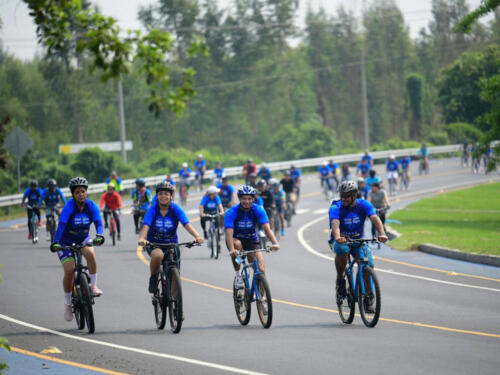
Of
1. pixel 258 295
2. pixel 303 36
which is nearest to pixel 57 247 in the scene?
pixel 258 295

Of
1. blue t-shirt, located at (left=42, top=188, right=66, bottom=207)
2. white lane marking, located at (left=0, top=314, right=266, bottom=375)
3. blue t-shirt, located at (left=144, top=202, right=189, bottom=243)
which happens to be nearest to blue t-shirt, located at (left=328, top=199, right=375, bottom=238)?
blue t-shirt, located at (left=144, top=202, right=189, bottom=243)

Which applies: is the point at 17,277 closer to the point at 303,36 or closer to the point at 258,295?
the point at 258,295

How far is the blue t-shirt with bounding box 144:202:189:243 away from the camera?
12453 mm

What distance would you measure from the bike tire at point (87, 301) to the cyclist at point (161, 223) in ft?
2.76

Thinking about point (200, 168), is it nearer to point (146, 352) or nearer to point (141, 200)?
point (141, 200)

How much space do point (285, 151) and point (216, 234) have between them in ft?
174

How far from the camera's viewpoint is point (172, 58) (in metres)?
93.2

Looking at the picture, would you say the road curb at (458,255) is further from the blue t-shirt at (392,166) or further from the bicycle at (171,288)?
the blue t-shirt at (392,166)

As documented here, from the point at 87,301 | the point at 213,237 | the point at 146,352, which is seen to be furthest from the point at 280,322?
the point at 213,237

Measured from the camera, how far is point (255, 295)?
12570 millimetres

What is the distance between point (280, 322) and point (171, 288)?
1955mm

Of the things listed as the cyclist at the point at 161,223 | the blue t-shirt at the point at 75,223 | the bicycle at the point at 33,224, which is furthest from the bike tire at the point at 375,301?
the bicycle at the point at 33,224

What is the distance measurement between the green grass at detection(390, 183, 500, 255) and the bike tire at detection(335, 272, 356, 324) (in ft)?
29.8

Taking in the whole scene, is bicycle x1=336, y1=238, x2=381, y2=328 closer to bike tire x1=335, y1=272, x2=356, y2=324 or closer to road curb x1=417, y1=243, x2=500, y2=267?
bike tire x1=335, y1=272, x2=356, y2=324
